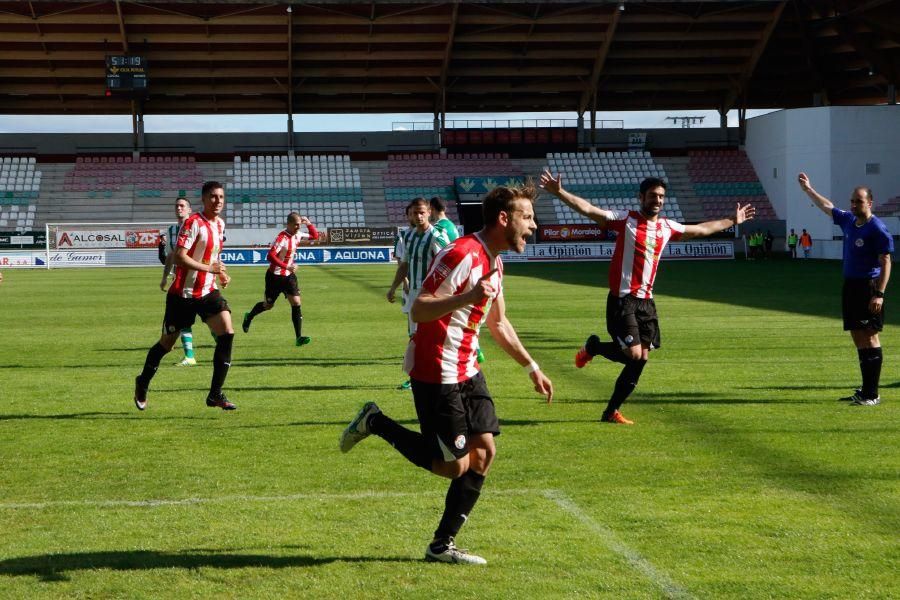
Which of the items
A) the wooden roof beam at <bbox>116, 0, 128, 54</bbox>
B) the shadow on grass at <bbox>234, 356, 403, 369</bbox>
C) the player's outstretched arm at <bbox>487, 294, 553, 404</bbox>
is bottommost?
the shadow on grass at <bbox>234, 356, 403, 369</bbox>

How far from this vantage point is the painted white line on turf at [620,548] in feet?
16.6

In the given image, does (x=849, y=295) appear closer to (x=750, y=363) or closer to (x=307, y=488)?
(x=750, y=363)

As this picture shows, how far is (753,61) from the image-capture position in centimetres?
5781

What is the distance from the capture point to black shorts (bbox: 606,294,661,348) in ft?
31.0

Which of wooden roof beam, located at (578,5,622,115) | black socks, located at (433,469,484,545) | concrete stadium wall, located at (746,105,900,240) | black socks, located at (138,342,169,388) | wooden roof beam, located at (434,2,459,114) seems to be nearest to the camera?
black socks, located at (433,469,484,545)

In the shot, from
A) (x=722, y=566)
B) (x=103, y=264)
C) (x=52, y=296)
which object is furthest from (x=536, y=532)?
(x=103, y=264)

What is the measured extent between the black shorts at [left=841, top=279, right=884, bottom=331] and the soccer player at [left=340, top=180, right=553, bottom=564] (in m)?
6.12

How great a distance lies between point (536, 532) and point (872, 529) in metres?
1.88

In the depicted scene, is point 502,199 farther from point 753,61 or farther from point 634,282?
point 753,61

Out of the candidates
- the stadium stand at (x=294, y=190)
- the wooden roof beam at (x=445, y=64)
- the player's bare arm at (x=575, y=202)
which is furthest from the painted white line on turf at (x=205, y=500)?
the stadium stand at (x=294, y=190)

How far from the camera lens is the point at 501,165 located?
62469 millimetres

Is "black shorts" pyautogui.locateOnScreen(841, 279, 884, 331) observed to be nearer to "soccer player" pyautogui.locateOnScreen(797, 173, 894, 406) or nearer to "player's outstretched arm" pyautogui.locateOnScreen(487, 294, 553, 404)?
"soccer player" pyautogui.locateOnScreen(797, 173, 894, 406)

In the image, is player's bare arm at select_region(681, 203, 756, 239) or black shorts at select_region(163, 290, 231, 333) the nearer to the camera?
player's bare arm at select_region(681, 203, 756, 239)

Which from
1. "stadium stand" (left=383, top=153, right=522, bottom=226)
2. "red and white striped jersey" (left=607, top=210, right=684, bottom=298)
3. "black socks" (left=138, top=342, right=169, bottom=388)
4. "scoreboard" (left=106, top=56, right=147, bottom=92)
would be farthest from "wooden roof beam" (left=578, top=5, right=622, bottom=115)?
"black socks" (left=138, top=342, right=169, bottom=388)
